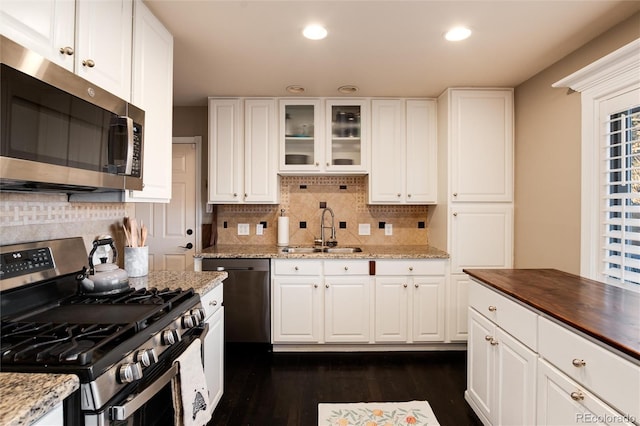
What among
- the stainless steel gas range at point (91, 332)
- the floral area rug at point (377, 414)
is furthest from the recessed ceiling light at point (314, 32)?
the floral area rug at point (377, 414)

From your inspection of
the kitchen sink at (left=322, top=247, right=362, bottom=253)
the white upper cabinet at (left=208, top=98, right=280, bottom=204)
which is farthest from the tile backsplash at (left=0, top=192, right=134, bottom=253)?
the kitchen sink at (left=322, top=247, right=362, bottom=253)

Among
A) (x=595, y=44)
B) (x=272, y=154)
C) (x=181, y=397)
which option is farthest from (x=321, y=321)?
(x=595, y=44)

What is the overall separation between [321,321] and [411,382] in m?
0.89

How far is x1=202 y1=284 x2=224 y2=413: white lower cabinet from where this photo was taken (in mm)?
1864

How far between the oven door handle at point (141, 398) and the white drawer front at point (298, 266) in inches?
70.4

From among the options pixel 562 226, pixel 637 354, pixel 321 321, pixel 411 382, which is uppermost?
pixel 562 226

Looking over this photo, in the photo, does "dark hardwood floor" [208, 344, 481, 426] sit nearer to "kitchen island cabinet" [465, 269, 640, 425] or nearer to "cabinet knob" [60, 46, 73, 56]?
"kitchen island cabinet" [465, 269, 640, 425]

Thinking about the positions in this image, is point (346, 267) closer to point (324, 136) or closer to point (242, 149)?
point (324, 136)

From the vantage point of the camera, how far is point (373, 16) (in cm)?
192

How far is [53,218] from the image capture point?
1584mm

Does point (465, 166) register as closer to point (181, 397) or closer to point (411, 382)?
point (411, 382)

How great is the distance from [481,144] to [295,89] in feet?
5.73

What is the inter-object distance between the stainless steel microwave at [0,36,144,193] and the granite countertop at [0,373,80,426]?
56 cm

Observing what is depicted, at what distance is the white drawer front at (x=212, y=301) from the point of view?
187 cm
